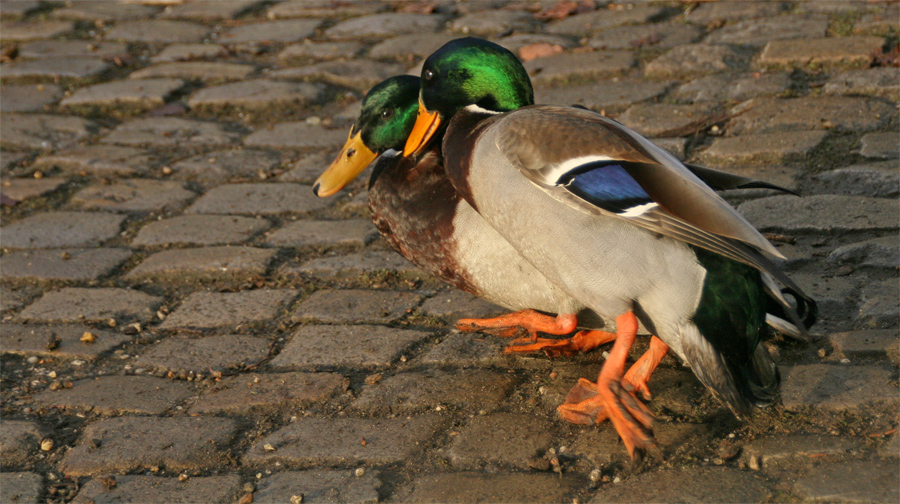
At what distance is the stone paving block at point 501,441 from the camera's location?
2.01 m

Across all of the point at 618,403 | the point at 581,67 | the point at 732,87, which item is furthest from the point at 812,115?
the point at 618,403

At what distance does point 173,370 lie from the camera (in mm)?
2551

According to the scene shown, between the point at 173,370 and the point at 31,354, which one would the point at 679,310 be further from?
the point at 31,354

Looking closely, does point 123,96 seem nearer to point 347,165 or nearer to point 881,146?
point 347,165

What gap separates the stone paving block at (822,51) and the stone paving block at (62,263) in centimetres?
300

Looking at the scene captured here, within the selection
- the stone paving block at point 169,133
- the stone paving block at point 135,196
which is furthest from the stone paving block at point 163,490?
the stone paving block at point 169,133

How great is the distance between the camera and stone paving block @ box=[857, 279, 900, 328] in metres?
2.39

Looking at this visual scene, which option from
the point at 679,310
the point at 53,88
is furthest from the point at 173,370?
the point at 53,88

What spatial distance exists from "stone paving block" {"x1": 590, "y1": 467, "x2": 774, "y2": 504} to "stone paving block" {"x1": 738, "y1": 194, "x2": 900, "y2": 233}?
52.8 inches

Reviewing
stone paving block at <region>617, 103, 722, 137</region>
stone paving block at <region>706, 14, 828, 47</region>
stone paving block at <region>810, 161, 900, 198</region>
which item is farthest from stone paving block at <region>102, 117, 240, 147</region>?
stone paving block at <region>810, 161, 900, 198</region>

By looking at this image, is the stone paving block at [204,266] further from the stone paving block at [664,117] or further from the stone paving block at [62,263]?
the stone paving block at [664,117]

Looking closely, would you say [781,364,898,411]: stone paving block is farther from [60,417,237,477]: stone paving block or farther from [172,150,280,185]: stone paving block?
[172,150,280,185]: stone paving block

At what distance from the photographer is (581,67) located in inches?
177

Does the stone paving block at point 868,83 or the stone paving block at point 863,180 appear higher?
the stone paving block at point 868,83
